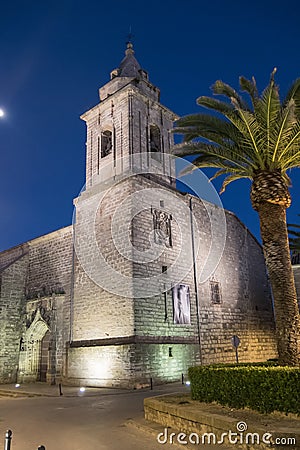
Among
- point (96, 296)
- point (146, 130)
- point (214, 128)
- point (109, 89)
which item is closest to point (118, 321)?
point (96, 296)

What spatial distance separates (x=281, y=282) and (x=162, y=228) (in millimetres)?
10210

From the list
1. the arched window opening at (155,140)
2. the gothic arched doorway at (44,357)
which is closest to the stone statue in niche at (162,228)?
the arched window opening at (155,140)

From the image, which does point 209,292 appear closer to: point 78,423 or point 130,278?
point 130,278

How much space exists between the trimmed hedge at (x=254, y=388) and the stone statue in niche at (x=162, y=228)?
10879 millimetres

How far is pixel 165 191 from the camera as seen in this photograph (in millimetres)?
20422

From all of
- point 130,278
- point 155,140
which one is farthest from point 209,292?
point 155,140

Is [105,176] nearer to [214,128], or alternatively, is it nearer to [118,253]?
[118,253]

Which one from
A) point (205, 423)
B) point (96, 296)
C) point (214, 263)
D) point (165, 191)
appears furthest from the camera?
point (214, 263)

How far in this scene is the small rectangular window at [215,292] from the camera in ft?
70.1

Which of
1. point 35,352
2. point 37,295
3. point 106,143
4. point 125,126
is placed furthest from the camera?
point 106,143

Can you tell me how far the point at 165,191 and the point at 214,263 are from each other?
5.53 m

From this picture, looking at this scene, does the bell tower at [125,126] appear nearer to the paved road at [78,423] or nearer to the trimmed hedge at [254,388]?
the paved road at [78,423]

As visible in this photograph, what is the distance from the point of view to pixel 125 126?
20.6 m

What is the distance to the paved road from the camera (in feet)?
22.2
